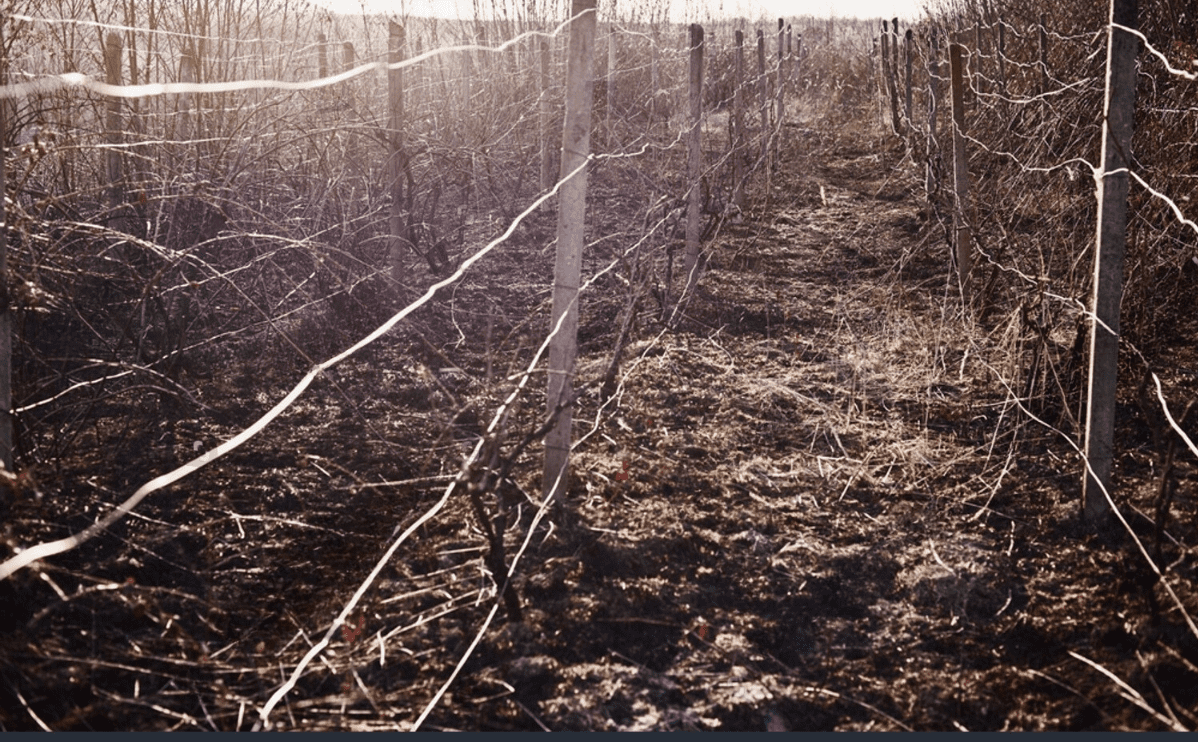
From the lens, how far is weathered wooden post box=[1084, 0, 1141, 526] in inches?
106

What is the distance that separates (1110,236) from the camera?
278 centimetres

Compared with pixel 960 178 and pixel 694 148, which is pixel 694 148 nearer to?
pixel 694 148

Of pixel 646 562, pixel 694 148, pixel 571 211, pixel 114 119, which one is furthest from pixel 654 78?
pixel 646 562

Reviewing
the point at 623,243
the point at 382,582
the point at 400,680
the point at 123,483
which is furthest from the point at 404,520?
the point at 623,243

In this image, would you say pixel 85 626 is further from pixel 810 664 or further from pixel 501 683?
pixel 810 664

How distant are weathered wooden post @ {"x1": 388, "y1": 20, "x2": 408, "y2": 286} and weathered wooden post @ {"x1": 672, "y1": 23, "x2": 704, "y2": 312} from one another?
160 centimetres

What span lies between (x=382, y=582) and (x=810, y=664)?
114 centimetres

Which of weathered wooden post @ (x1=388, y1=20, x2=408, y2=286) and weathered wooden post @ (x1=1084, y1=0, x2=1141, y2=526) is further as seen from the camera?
weathered wooden post @ (x1=388, y1=20, x2=408, y2=286)

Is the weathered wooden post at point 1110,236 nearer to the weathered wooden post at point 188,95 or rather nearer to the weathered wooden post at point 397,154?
the weathered wooden post at point 397,154

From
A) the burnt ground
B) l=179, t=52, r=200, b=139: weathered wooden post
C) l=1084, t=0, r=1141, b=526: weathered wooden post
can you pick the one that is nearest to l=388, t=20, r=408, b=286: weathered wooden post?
the burnt ground

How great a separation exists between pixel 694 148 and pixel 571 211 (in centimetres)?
314

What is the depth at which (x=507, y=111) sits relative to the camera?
8.40 meters

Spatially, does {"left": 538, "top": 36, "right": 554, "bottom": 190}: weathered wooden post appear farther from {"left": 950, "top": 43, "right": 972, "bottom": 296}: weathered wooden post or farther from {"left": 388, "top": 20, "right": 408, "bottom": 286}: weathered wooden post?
{"left": 950, "top": 43, "right": 972, "bottom": 296}: weathered wooden post

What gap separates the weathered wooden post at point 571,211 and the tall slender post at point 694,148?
106 inches
